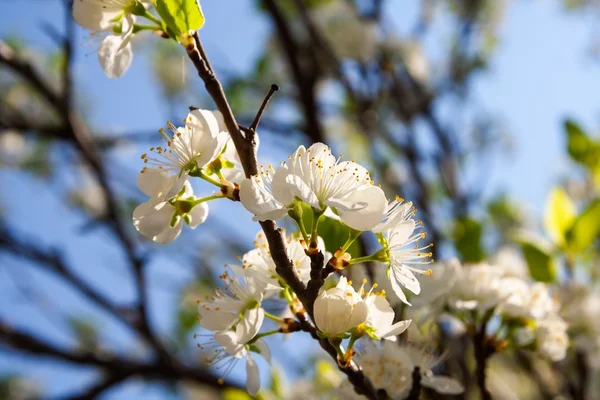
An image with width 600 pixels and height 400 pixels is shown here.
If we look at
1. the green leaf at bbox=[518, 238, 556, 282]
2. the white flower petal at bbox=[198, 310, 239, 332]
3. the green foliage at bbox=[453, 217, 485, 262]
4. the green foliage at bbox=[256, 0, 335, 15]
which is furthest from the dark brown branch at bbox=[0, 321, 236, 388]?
the green foliage at bbox=[256, 0, 335, 15]

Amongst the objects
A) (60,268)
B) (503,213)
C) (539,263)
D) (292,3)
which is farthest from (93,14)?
(503,213)

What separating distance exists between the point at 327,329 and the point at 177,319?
2.73 m

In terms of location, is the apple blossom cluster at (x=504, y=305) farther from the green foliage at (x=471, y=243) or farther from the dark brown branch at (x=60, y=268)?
the dark brown branch at (x=60, y=268)

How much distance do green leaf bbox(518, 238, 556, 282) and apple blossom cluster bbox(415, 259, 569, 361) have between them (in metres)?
Result: 0.25

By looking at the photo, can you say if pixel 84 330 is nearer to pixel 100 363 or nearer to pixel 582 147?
pixel 100 363

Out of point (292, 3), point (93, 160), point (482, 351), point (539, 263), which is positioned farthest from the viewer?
point (292, 3)

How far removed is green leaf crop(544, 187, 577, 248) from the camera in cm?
143

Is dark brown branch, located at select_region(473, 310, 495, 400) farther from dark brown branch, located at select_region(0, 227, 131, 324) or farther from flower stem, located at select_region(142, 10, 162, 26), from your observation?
dark brown branch, located at select_region(0, 227, 131, 324)

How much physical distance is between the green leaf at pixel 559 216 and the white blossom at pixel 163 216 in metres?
1.09

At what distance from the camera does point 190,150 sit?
687mm

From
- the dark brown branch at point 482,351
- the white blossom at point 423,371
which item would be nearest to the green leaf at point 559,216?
the dark brown branch at point 482,351

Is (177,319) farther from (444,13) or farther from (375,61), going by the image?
(444,13)

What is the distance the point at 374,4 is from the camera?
2375 millimetres

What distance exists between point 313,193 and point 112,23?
41cm
